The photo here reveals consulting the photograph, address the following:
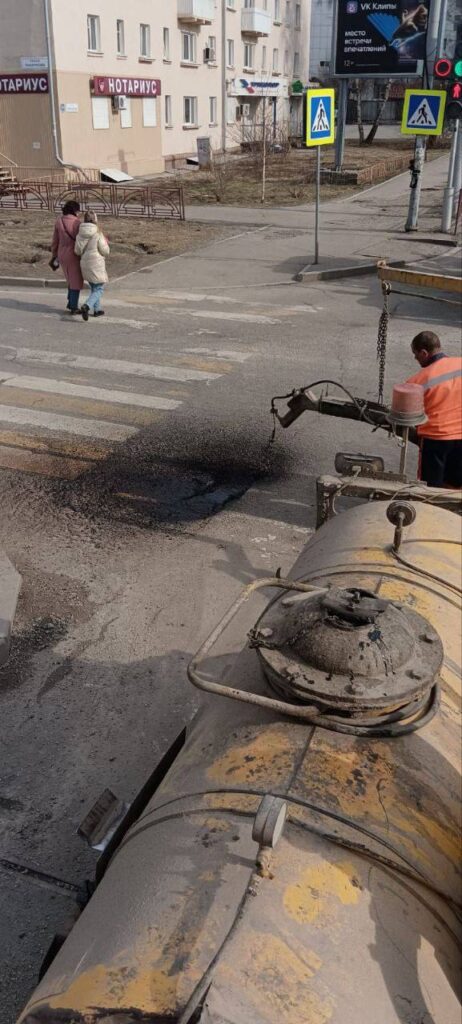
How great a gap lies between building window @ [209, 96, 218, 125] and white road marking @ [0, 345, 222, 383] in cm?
3792

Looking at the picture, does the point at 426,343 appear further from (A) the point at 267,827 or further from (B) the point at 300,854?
(A) the point at 267,827

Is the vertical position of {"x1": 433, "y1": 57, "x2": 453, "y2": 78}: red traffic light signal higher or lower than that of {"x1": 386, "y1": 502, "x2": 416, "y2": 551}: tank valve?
higher

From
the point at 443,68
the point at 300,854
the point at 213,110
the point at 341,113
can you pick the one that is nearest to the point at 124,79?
the point at 341,113

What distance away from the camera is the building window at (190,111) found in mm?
42344

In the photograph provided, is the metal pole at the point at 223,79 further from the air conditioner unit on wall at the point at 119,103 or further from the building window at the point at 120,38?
the air conditioner unit on wall at the point at 119,103

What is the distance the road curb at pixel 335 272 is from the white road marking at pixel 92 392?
7.90 m

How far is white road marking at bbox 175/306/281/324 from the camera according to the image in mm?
14141

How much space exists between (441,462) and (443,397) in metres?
0.57

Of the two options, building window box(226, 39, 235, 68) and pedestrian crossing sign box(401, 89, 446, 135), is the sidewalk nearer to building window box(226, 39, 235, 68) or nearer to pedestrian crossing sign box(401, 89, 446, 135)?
pedestrian crossing sign box(401, 89, 446, 135)

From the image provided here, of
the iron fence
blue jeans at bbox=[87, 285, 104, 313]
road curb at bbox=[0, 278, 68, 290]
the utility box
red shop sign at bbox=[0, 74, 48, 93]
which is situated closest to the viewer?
blue jeans at bbox=[87, 285, 104, 313]

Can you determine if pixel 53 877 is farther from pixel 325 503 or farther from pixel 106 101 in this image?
pixel 106 101

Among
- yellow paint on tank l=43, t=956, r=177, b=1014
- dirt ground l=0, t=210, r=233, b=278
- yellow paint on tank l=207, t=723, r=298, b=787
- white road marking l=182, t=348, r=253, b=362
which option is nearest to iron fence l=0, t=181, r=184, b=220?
dirt ground l=0, t=210, r=233, b=278

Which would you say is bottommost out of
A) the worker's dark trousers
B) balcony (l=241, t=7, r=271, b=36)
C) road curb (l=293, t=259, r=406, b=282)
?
road curb (l=293, t=259, r=406, b=282)

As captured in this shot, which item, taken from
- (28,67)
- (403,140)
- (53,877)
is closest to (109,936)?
(53,877)
